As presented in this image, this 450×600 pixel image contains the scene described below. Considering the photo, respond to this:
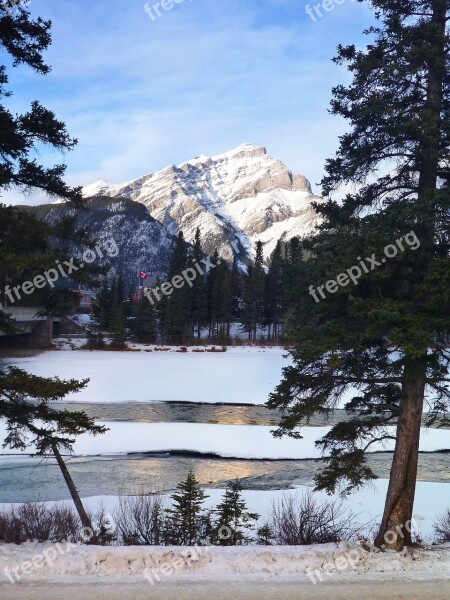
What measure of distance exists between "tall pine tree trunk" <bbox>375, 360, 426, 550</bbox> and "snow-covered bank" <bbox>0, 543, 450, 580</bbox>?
78cm

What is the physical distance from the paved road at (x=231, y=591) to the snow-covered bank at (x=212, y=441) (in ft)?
41.1

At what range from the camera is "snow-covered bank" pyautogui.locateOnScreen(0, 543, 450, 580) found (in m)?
7.02

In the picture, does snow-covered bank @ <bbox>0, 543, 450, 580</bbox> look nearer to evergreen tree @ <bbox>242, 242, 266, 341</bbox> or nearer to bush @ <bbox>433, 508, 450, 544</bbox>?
bush @ <bbox>433, 508, 450, 544</bbox>

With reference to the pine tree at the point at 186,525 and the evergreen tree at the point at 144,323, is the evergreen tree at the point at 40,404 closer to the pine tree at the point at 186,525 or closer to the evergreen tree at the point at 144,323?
the pine tree at the point at 186,525

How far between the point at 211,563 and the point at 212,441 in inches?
580

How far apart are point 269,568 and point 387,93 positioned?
321 inches

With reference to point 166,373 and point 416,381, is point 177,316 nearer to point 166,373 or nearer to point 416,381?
point 166,373

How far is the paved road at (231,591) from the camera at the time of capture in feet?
21.2

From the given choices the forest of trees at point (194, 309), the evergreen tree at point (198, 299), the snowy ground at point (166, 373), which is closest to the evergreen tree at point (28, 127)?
the snowy ground at point (166, 373)

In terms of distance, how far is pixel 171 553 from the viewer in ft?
24.4

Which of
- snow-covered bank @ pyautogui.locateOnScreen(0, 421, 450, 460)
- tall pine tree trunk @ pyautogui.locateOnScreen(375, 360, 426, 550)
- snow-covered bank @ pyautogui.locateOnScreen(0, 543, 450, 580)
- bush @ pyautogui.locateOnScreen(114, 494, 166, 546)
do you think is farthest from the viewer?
snow-covered bank @ pyautogui.locateOnScreen(0, 421, 450, 460)

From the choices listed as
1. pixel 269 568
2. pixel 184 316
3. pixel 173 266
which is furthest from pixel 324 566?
pixel 173 266

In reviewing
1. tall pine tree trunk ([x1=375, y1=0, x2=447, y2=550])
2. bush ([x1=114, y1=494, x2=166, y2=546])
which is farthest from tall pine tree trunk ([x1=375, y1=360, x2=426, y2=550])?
bush ([x1=114, y1=494, x2=166, y2=546])

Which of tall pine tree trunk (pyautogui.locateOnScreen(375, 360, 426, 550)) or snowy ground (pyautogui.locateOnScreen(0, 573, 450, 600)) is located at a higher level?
tall pine tree trunk (pyautogui.locateOnScreen(375, 360, 426, 550))
